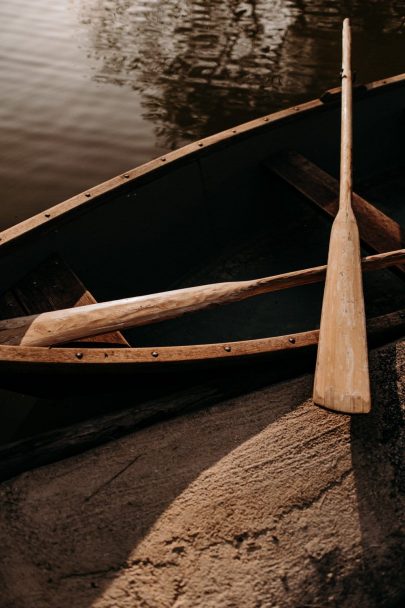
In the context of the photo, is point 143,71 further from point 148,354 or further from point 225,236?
point 148,354

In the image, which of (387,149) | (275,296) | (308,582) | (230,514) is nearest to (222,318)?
(275,296)

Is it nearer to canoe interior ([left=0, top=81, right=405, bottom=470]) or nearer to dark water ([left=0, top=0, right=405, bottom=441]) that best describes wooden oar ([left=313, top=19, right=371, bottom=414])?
canoe interior ([left=0, top=81, right=405, bottom=470])

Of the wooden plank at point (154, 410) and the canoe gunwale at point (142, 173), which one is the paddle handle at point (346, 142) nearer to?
the canoe gunwale at point (142, 173)

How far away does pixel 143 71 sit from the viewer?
24.5 feet

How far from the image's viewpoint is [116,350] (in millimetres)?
1965

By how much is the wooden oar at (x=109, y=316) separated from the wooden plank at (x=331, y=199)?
1.20 metres

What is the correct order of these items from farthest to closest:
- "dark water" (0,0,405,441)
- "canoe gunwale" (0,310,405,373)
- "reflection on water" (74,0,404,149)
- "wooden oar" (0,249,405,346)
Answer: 1. "reflection on water" (74,0,404,149)
2. "dark water" (0,0,405,441)
3. "wooden oar" (0,249,405,346)
4. "canoe gunwale" (0,310,405,373)

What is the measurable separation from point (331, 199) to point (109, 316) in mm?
2048

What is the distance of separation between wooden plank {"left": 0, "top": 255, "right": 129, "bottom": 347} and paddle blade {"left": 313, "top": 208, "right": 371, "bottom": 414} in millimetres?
1287

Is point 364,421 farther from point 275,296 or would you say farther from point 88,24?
point 88,24

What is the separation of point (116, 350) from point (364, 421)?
50.6 inches

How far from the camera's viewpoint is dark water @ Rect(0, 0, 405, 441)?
18.1 feet

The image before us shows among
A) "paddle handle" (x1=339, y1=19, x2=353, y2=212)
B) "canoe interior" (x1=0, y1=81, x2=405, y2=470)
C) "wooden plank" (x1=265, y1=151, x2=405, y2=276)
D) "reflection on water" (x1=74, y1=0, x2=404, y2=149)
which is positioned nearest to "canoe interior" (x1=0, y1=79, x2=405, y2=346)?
"canoe interior" (x1=0, y1=81, x2=405, y2=470)

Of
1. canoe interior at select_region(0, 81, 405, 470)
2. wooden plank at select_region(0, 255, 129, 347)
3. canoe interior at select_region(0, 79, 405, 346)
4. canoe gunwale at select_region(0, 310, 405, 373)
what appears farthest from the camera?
canoe interior at select_region(0, 79, 405, 346)
